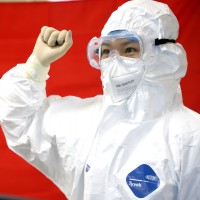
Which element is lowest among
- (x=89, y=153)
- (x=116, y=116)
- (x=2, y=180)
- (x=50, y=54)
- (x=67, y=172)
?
(x=2, y=180)

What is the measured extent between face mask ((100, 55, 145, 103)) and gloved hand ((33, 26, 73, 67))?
202mm

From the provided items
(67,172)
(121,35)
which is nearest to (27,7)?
(121,35)

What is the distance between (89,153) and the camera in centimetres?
139

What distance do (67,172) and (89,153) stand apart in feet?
0.48

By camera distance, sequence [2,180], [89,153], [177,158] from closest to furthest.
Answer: [177,158]
[89,153]
[2,180]

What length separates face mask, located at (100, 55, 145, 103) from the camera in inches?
55.4

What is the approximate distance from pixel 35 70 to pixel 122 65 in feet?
1.24

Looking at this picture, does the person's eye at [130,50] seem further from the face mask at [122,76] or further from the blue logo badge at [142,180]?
the blue logo badge at [142,180]

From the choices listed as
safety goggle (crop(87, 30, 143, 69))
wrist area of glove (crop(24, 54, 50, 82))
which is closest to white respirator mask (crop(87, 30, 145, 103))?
safety goggle (crop(87, 30, 143, 69))

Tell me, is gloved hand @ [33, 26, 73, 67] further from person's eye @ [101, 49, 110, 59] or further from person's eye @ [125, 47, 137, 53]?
person's eye @ [125, 47, 137, 53]

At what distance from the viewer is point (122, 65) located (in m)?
1.41

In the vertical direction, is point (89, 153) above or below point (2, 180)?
above

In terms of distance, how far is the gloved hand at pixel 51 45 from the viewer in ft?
4.90

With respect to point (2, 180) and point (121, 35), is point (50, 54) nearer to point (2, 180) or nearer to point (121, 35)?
point (121, 35)
